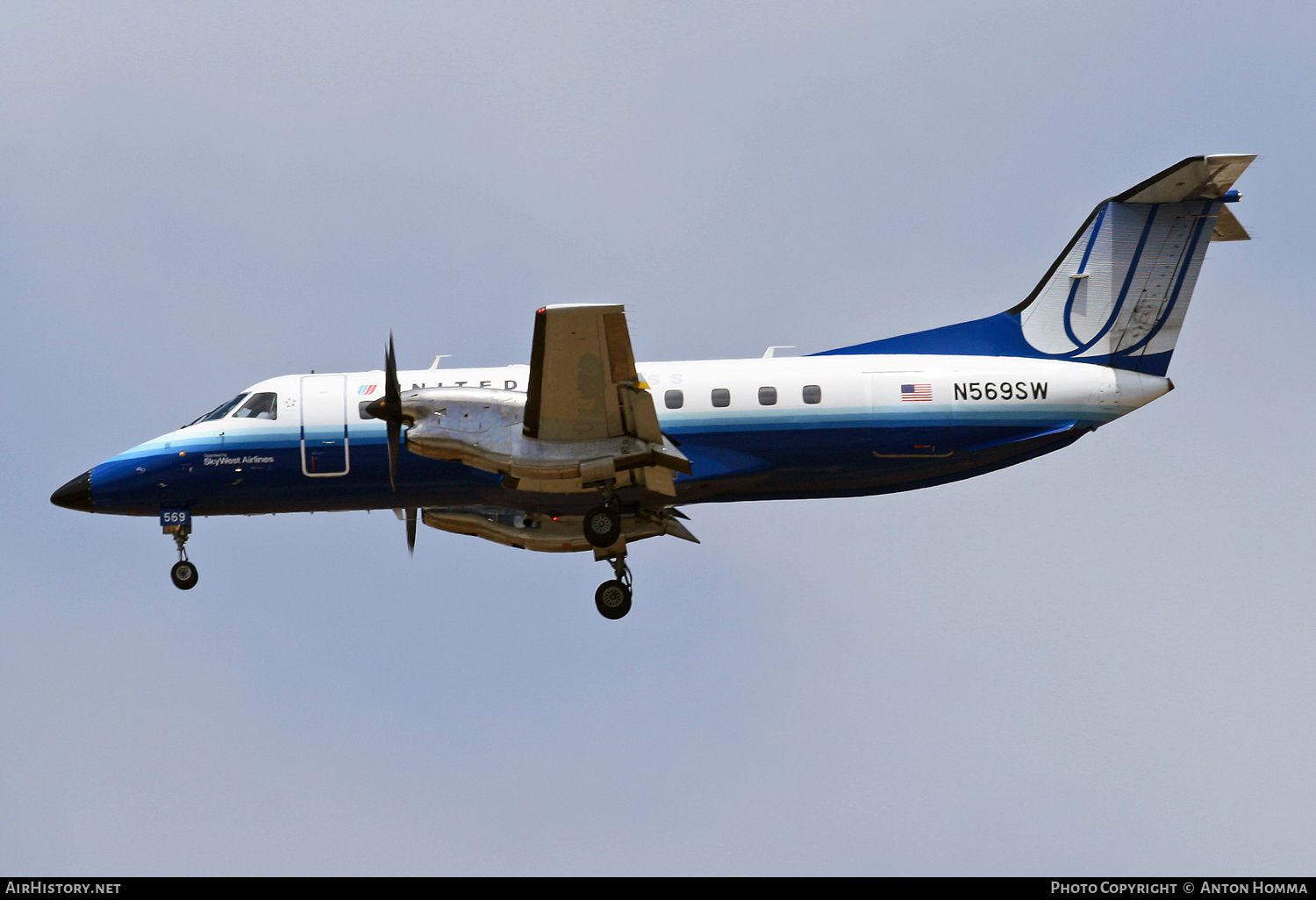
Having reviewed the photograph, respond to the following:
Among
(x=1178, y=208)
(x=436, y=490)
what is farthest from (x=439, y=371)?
(x=1178, y=208)

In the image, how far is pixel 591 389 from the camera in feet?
70.1

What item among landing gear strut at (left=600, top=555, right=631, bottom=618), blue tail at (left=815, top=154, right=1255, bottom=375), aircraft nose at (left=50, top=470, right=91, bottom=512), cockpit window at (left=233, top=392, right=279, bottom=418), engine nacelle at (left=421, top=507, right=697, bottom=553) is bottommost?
landing gear strut at (left=600, top=555, right=631, bottom=618)

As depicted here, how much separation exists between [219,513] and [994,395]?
12358 millimetres

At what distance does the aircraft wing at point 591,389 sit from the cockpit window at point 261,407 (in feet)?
16.0

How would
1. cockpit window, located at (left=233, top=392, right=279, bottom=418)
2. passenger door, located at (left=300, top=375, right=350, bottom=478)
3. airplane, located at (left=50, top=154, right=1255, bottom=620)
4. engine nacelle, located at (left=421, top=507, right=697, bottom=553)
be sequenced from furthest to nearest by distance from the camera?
engine nacelle, located at (left=421, top=507, right=697, bottom=553) → cockpit window, located at (left=233, top=392, right=279, bottom=418) → passenger door, located at (left=300, top=375, right=350, bottom=478) → airplane, located at (left=50, top=154, right=1255, bottom=620)

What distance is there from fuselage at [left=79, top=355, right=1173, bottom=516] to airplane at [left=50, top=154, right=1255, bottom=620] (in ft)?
0.10

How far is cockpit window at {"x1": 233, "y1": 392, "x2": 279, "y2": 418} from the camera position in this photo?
80.2 feet

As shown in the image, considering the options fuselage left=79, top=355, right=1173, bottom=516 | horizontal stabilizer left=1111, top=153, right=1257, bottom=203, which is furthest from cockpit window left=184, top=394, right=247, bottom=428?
horizontal stabilizer left=1111, top=153, right=1257, bottom=203

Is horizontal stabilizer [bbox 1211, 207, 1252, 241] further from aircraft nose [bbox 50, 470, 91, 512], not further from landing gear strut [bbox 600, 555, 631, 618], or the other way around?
aircraft nose [bbox 50, 470, 91, 512]

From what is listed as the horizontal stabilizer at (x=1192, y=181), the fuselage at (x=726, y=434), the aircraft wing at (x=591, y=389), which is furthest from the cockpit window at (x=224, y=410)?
the horizontal stabilizer at (x=1192, y=181)

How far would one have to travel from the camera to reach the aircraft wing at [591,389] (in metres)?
20.4

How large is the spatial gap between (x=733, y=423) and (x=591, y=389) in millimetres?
2874
